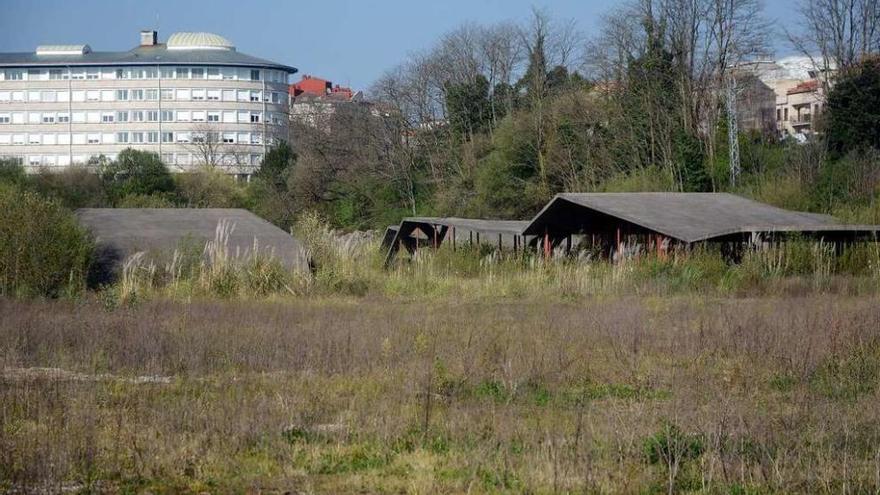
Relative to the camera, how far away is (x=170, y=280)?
25812 millimetres

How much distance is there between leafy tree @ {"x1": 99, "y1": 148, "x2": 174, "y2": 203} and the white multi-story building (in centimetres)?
3344

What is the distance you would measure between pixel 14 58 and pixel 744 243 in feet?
278

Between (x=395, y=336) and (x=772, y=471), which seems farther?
(x=395, y=336)

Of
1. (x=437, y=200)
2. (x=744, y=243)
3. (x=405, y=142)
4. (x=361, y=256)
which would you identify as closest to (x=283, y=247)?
(x=361, y=256)

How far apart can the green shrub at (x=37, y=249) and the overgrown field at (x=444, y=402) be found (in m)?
5.10

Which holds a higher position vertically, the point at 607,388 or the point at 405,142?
the point at 405,142

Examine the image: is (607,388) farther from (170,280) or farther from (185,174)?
(185,174)

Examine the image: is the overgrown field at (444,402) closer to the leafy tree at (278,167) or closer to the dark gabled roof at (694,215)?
the dark gabled roof at (694,215)

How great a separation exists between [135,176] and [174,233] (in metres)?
32.2

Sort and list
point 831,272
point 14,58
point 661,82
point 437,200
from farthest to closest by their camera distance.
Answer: point 14,58
point 437,200
point 661,82
point 831,272

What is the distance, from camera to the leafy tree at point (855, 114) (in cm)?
4219

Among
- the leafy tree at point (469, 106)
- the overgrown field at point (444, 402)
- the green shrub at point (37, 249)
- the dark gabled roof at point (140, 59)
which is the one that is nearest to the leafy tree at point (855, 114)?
the leafy tree at point (469, 106)

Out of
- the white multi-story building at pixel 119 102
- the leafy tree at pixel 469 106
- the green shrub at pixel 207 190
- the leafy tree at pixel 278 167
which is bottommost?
the green shrub at pixel 207 190

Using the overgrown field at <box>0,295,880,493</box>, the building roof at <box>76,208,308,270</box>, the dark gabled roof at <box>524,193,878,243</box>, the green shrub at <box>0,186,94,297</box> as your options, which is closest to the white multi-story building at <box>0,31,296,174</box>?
the building roof at <box>76,208,308,270</box>
